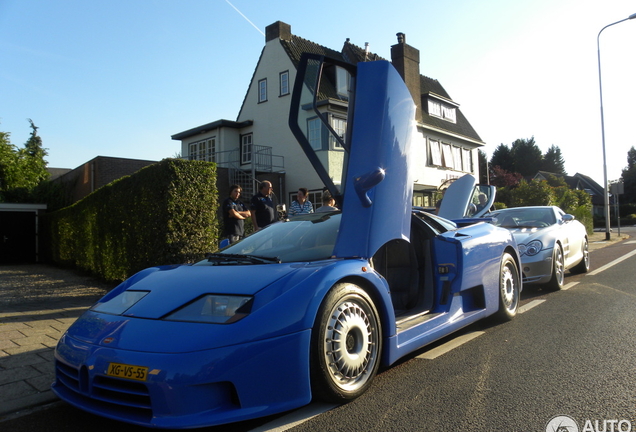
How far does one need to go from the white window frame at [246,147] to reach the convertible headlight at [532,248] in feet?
62.0

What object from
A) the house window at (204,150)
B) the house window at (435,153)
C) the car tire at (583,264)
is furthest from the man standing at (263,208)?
the house window at (435,153)

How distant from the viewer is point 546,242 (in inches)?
287

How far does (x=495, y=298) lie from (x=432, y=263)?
101cm

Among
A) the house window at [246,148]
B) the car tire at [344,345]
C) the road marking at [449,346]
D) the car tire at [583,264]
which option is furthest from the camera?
the house window at [246,148]

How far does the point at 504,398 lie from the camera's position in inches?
118

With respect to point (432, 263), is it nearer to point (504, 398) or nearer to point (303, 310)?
point (504, 398)

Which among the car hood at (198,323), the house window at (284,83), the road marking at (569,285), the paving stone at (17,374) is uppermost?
the house window at (284,83)

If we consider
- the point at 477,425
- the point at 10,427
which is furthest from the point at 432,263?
the point at 10,427

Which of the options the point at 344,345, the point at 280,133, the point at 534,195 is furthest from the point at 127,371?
the point at 534,195

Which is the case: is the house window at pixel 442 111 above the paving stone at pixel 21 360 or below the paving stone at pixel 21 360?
above

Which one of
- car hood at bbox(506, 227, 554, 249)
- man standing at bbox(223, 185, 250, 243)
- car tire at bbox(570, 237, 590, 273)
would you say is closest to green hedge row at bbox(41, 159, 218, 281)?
man standing at bbox(223, 185, 250, 243)

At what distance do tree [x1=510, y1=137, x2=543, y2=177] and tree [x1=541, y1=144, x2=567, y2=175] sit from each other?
2.00 m

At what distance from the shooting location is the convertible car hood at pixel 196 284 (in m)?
2.88

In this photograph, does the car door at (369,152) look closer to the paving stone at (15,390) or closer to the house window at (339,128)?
the house window at (339,128)
